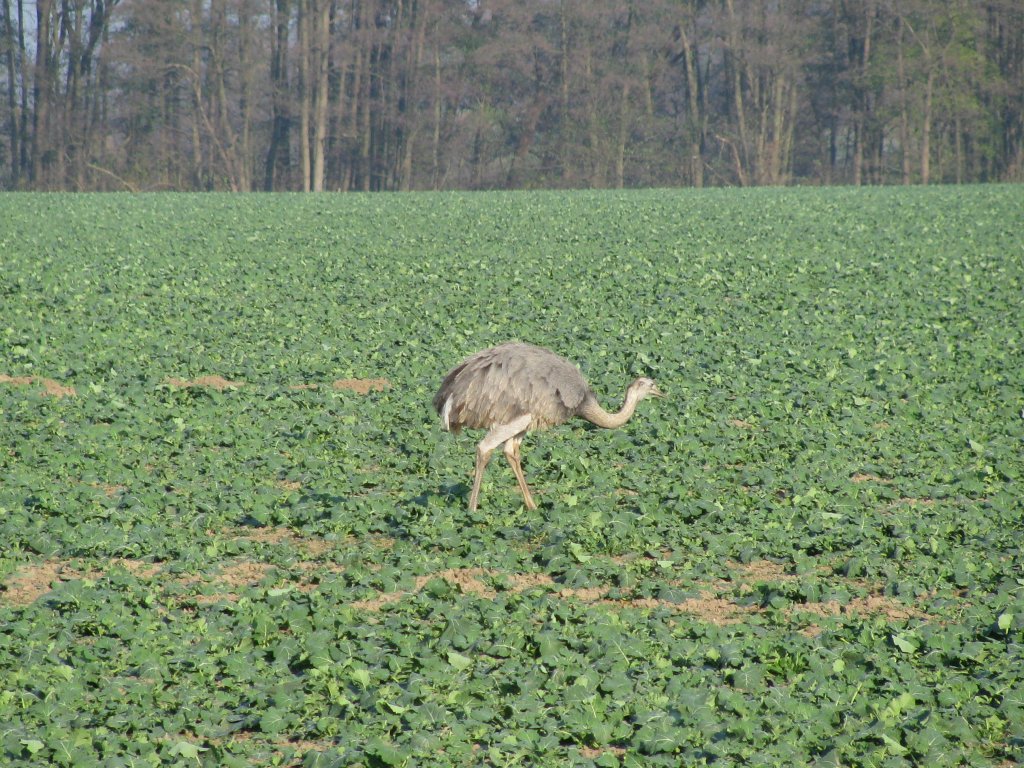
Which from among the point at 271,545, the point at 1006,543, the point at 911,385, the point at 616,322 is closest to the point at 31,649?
the point at 271,545

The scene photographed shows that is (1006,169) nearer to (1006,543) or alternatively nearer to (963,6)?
(963,6)

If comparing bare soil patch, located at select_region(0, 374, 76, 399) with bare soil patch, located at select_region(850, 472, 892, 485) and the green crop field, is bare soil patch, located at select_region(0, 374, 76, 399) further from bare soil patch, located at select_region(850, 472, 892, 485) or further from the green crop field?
bare soil patch, located at select_region(850, 472, 892, 485)

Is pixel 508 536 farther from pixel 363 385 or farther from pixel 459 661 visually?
pixel 363 385

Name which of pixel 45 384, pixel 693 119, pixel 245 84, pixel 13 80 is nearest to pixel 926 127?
pixel 693 119

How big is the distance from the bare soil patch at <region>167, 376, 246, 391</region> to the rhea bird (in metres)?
5.62

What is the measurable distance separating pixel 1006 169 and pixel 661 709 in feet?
229

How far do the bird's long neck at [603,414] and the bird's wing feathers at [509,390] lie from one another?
198 millimetres

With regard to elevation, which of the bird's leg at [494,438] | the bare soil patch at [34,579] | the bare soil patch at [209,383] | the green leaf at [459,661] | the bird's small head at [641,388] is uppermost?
the bird's small head at [641,388]

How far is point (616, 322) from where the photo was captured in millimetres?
20094

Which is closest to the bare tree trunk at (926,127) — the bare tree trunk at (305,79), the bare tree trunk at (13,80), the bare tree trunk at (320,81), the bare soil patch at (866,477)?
the bare tree trunk at (320,81)

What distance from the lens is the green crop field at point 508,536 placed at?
6531mm

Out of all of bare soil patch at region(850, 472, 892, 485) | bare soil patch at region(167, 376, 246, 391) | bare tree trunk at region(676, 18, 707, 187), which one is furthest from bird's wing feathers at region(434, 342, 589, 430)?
bare tree trunk at region(676, 18, 707, 187)

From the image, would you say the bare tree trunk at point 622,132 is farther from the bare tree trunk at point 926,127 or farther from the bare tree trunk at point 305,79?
the bare tree trunk at point 305,79

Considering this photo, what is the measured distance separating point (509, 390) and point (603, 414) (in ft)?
3.62
